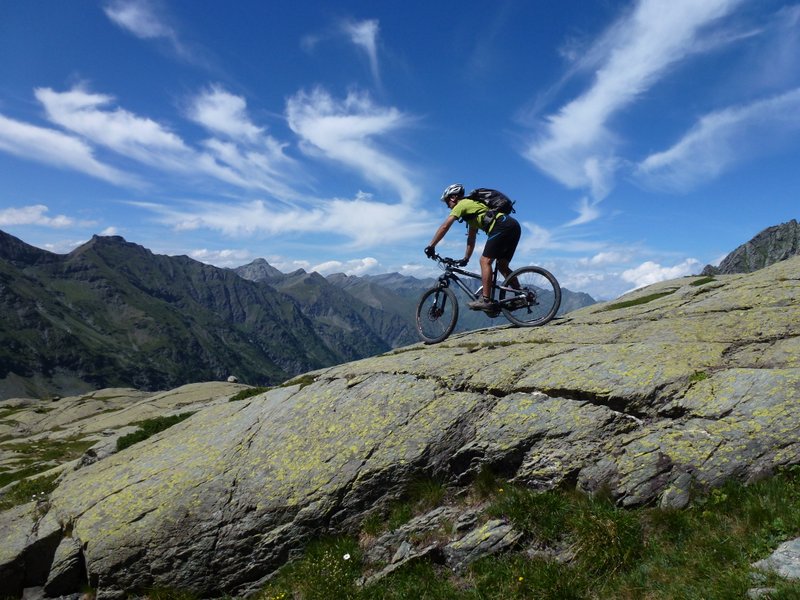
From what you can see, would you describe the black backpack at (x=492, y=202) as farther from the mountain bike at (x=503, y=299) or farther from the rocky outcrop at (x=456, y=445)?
the rocky outcrop at (x=456, y=445)

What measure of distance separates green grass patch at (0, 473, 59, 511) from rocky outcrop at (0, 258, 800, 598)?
11.7ft

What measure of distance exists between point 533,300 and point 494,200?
13.2 ft

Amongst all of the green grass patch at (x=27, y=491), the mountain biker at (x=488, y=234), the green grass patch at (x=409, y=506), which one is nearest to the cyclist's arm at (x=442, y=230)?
the mountain biker at (x=488, y=234)

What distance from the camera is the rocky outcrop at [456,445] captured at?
884 centimetres

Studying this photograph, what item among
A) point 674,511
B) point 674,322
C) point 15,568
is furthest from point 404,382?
point 15,568

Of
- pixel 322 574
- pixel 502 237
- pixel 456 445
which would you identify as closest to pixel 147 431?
pixel 322 574

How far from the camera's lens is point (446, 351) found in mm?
15602

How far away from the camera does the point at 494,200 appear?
1655 centimetres

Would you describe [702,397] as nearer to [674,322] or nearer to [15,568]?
[674,322]

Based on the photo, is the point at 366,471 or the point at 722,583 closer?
the point at 722,583

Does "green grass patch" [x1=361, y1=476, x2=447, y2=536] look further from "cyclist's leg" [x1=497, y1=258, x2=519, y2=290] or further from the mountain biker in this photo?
"cyclist's leg" [x1=497, y1=258, x2=519, y2=290]

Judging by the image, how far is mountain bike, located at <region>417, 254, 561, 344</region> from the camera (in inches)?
663

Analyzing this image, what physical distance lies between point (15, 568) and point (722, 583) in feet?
52.6

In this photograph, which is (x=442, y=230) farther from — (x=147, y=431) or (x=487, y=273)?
(x=147, y=431)
